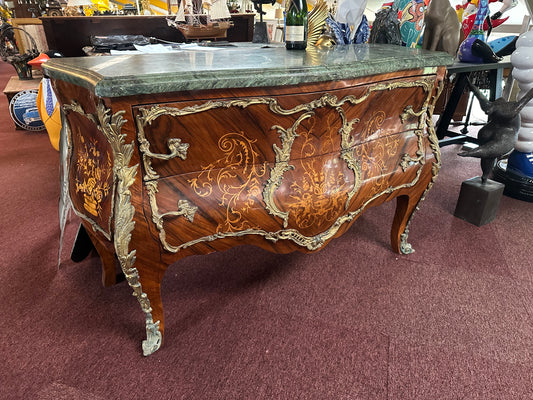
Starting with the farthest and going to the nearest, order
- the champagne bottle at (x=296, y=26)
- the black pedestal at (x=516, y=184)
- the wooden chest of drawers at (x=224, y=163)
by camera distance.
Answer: the black pedestal at (x=516, y=184)
the champagne bottle at (x=296, y=26)
the wooden chest of drawers at (x=224, y=163)

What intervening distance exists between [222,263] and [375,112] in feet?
3.15

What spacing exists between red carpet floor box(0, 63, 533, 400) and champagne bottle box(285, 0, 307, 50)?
0.96 meters

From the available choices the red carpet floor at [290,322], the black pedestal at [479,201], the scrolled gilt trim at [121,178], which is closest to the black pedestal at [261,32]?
the red carpet floor at [290,322]

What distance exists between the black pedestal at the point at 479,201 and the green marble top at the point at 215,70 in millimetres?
1003

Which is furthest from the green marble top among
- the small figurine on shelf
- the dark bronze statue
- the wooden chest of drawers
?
the dark bronze statue

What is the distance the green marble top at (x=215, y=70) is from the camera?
33.1 inches

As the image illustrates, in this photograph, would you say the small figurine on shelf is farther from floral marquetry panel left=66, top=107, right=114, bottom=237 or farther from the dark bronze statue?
floral marquetry panel left=66, top=107, right=114, bottom=237

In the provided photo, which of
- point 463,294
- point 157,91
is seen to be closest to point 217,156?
point 157,91

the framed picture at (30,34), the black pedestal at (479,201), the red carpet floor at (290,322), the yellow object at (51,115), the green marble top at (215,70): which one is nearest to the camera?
the green marble top at (215,70)

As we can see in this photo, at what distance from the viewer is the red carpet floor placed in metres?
1.14

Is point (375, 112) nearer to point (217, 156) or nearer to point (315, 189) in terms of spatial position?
point (315, 189)

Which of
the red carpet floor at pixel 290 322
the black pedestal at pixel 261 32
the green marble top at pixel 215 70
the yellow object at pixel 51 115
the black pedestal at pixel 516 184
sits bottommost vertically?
the red carpet floor at pixel 290 322

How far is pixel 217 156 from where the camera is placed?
3.45ft

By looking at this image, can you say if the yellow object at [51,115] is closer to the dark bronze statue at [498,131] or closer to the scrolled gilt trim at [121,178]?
the scrolled gilt trim at [121,178]
